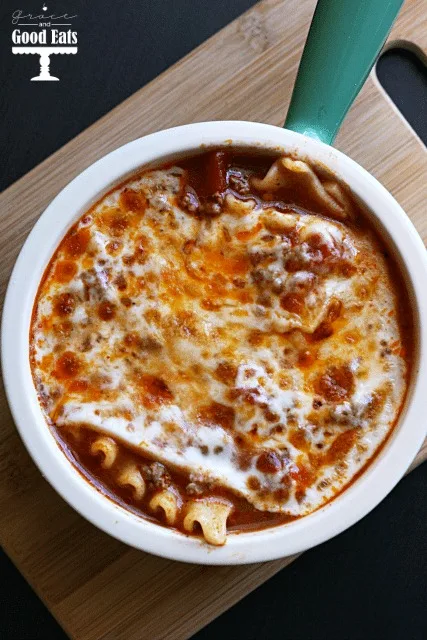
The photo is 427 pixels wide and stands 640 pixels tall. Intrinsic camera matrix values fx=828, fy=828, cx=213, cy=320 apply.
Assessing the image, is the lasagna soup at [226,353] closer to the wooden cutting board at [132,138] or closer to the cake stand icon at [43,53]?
the wooden cutting board at [132,138]

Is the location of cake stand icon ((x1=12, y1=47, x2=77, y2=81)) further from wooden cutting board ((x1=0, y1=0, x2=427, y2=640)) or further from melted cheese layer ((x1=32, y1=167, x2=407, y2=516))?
melted cheese layer ((x1=32, y1=167, x2=407, y2=516))

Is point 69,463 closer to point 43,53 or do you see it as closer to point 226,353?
point 226,353

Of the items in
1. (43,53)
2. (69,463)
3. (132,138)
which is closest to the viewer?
(69,463)

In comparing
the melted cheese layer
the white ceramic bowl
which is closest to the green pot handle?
the white ceramic bowl

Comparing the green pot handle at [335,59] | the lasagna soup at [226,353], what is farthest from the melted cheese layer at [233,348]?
the green pot handle at [335,59]

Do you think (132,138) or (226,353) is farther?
(132,138)

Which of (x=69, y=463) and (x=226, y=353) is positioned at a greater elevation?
(x=226, y=353)

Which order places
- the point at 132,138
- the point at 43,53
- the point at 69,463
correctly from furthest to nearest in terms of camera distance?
the point at 43,53
the point at 132,138
the point at 69,463

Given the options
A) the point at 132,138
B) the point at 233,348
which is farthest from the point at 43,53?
the point at 233,348
